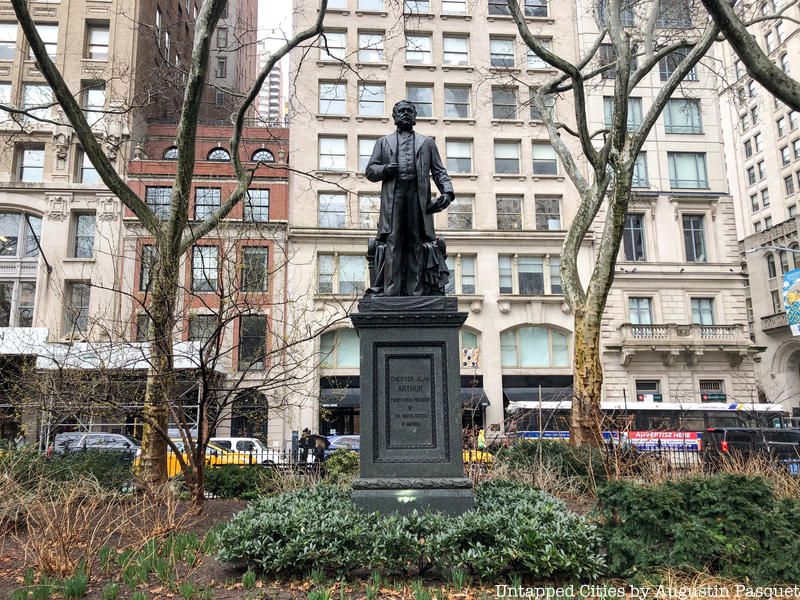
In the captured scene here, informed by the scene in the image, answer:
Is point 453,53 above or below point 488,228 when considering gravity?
above

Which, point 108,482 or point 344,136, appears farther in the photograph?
point 344,136

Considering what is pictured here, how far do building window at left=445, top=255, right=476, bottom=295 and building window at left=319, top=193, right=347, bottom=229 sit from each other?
23.4 feet

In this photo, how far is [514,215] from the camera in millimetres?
37250

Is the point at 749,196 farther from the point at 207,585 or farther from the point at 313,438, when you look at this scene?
the point at 207,585

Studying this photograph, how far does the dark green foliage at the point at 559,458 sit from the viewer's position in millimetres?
11406

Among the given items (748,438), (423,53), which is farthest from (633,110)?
(748,438)

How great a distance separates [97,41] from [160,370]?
35.4m

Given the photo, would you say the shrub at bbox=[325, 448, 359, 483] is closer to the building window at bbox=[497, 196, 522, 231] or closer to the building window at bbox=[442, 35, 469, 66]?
the building window at bbox=[497, 196, 522, 231]

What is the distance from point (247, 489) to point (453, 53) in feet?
112

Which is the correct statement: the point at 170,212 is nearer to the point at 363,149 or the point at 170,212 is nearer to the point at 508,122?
the point at 363,149

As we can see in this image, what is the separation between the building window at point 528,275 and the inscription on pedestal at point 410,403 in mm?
28863


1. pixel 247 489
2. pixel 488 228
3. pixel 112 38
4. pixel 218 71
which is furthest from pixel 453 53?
pixel 247 489

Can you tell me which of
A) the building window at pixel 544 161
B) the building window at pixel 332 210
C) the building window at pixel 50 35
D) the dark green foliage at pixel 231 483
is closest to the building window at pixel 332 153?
the building window at pixel 332 210

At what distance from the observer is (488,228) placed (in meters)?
36.5
